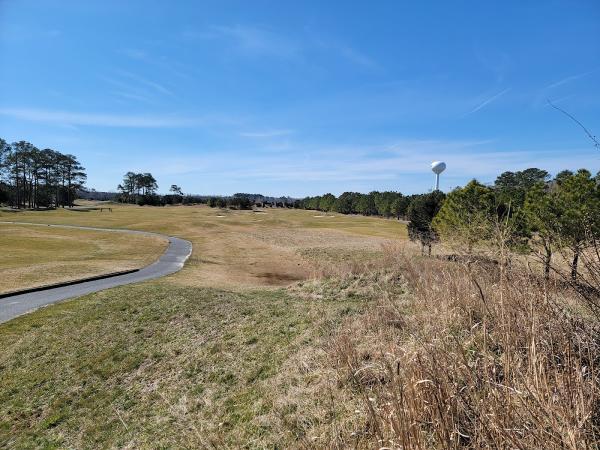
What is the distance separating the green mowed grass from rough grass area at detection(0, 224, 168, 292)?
8.91 m

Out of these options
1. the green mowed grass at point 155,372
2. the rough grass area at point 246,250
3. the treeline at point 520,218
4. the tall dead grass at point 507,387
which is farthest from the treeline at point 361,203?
the tall dead grass at point 507,387

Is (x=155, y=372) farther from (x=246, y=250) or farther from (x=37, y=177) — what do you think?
(x=37, y=177)

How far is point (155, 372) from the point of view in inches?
352

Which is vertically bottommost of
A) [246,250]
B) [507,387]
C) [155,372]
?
[246,250]

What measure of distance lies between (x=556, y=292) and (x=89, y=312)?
1538 centimetres

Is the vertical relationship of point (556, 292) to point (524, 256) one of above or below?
below

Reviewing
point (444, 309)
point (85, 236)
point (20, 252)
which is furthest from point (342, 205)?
point (444, 309)

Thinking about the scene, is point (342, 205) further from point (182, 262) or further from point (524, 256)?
point (524, 256)

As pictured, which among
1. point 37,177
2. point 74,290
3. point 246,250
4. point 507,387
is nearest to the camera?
point 507,387

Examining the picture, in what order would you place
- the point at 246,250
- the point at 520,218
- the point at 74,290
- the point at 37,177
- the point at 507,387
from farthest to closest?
the point at 37,177 → the point at 246,250 → the point at 74,290 → the point at 520,218 → the point at 507,387

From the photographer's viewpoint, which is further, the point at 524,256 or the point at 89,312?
the point at 89,312

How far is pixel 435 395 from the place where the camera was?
2695 millimetres

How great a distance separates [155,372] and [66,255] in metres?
27.7

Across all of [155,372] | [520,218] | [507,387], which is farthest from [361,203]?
[507,387]
